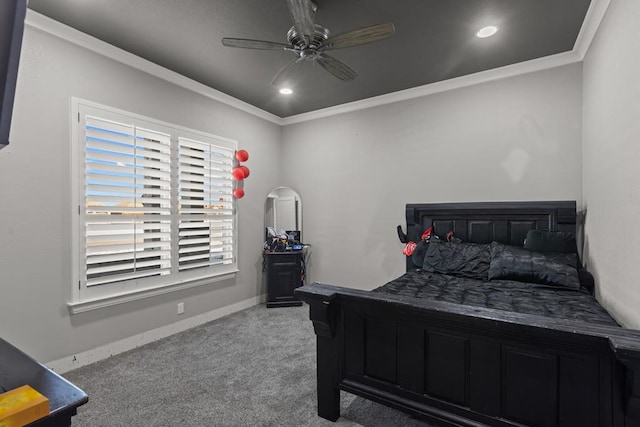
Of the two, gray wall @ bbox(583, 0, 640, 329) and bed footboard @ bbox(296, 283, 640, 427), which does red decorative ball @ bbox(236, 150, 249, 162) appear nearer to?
bed footboard @ bbox(296, 283, 640, 427)

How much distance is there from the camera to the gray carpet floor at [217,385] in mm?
1983

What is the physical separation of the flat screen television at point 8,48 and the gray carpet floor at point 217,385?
194 centimetres

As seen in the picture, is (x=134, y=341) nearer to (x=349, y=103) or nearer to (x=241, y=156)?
(x=241, y=156)

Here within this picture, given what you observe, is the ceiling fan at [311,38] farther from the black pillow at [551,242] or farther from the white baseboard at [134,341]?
the white baseboard at [134,341]

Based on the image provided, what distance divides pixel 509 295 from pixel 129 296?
3.36 metres

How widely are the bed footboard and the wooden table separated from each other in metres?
1.29

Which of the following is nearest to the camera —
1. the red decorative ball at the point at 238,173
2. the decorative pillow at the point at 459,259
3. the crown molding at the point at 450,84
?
the decorative pillow at the point at 459,259

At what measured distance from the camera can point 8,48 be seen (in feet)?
2.64

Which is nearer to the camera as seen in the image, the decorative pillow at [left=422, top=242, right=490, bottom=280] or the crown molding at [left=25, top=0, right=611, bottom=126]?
the crown molding at [left=25, top=0, right=611, bottom=126]

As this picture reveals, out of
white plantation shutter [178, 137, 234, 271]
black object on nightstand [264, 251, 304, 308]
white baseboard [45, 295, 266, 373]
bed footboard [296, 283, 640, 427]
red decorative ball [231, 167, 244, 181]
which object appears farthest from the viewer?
black object on nightstand [264, 251, 304, 308]

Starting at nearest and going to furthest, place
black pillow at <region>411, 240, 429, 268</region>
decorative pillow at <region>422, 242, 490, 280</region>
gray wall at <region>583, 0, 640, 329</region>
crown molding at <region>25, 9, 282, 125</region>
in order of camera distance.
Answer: gray wall at <region>583, 0, 640, 329</region>, crown molding at <region>25, 9, 282, 125</region>, decorative pillow at <region>422, 242, 490, 280</region>, black pillow at <region>411, 240, 429, 268</region>

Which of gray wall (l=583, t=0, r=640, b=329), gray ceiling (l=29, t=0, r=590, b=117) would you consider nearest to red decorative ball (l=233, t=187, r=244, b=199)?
gray ceiling (l=29, t=0, r=590, b=117)

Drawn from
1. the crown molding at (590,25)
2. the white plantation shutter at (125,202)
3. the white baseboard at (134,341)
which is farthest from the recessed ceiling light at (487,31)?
the white baseboard at (134,341)

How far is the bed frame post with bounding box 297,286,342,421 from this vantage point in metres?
1.91
